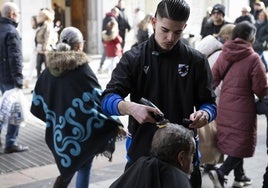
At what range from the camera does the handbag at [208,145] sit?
519cm

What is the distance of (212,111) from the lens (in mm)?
3111

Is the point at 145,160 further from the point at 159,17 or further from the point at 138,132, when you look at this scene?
the point at 159,17

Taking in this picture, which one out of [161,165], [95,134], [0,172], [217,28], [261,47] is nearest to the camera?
[161,165]

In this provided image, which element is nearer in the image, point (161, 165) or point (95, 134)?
point (161, 165)

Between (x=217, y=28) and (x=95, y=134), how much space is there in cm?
424

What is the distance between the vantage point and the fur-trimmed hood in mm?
4594

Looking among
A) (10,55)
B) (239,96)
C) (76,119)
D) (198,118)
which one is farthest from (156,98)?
(10,55)

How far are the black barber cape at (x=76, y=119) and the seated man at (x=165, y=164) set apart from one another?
6.61 feet

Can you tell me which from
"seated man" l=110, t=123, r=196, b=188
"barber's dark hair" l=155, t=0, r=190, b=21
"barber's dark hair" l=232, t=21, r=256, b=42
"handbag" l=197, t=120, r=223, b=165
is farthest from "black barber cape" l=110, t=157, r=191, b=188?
"barber's dark hair" l=232, t=21, r=256, b=42

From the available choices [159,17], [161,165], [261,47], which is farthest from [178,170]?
[261,47]

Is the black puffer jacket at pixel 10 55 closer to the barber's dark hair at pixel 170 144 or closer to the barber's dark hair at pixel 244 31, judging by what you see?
the barber's dark hair at pixel 244 31

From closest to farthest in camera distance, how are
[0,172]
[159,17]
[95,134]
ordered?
[159,17]
[95,134]
[0,172]

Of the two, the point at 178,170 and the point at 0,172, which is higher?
the point at 178,170

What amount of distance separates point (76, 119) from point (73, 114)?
52mm
